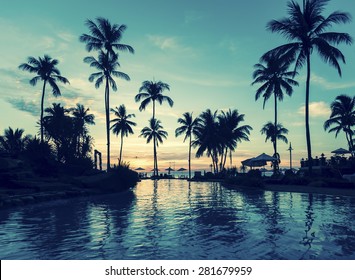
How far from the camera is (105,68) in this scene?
1207 inches

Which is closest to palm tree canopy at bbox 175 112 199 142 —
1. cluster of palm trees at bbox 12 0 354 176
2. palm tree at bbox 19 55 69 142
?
cluster of palm trees at bbox 12 0 354 176

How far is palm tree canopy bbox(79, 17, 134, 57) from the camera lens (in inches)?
1171

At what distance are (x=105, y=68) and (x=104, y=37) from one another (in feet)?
10.4

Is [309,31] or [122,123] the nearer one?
[309,31]

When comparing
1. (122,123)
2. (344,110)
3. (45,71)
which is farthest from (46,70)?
(344,110)

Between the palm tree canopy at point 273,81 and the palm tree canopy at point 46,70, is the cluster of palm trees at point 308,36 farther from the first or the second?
the palm tree canopy at point 46,70

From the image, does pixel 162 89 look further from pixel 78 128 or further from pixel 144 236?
pixel 144 236

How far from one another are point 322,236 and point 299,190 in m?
13.5

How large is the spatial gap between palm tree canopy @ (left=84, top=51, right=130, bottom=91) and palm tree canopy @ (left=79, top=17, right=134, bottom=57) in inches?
30.8

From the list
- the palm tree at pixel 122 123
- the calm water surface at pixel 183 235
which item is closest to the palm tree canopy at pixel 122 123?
the palm tree at pixel 122 123

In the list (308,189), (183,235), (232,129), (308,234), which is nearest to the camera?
(308,234)

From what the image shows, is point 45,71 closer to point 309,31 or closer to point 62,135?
point 62,135

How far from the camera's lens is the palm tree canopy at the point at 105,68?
30.2 metres
